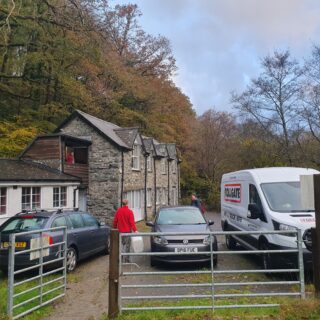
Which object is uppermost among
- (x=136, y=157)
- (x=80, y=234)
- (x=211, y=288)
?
(x=136, y=157)

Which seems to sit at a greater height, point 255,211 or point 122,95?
point 122,95

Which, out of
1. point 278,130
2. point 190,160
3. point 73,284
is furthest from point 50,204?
point 190,160

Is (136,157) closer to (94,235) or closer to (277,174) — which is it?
(94,235)

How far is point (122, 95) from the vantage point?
38.2m

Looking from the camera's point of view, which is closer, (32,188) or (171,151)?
(32,188)

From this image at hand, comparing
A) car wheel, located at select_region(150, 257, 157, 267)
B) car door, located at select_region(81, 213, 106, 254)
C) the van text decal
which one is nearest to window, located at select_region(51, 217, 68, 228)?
car door, located at select_region(81, 213, 106, 254)

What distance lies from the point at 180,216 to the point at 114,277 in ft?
21.7

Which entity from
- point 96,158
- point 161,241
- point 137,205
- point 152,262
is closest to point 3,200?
point 96,158

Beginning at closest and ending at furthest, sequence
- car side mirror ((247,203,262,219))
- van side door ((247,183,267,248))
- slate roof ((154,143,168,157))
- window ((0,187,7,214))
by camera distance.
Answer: van side door ((247,183,267,248)) → car side mirror ((247,203,262,219)) → window ((0,187,7,214)) → slate roof ((154,143,168,157))

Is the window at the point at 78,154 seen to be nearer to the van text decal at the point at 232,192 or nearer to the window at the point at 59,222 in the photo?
the van text decal at the point at 232,192

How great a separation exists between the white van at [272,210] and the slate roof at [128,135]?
15.9 meters

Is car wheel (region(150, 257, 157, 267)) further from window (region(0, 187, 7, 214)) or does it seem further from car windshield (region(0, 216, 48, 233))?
window (region(0, 187, 7, 214))

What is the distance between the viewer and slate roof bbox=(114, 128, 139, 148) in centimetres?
2838

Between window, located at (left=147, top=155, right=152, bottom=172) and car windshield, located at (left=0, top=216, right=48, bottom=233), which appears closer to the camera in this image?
car windshield, located at (left=0, top=216, right=48, bottom=233)
